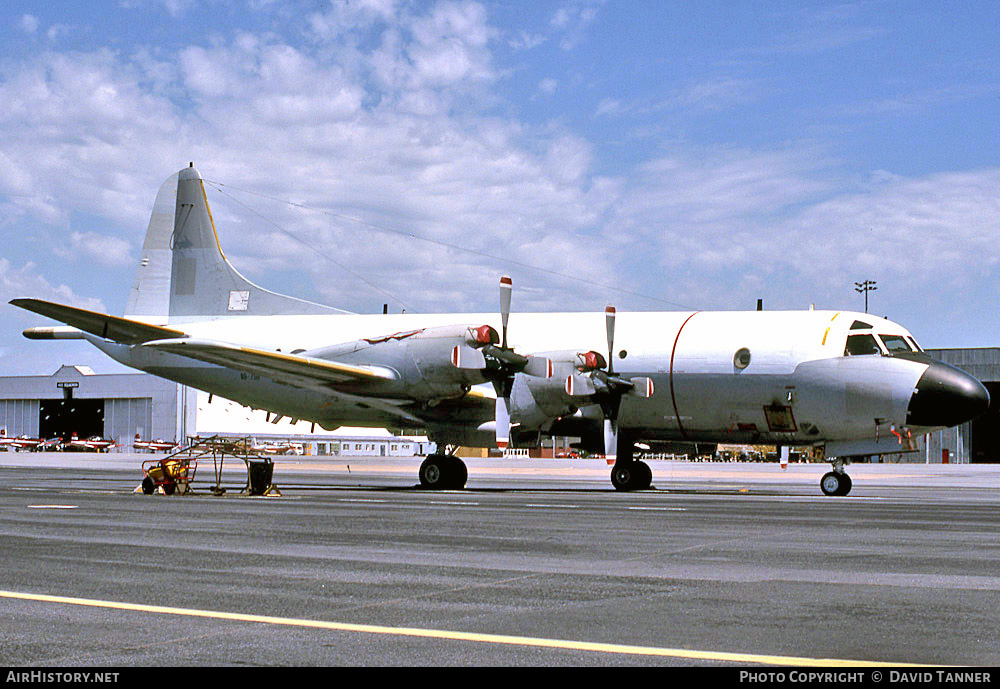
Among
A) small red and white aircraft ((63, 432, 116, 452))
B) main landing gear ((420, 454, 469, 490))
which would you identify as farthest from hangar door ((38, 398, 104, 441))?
main landing gear ((420, 454, 469, 490))

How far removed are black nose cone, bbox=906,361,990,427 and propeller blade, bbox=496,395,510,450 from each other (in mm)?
9942

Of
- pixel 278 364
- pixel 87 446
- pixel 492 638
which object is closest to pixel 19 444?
pixel 87 446

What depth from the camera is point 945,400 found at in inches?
965

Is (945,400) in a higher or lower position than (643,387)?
lower

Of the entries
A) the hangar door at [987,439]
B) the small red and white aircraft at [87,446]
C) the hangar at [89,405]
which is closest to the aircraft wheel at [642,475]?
the hangar door at [987,439]

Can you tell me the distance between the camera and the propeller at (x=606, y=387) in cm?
2684

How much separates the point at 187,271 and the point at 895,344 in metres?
23.0

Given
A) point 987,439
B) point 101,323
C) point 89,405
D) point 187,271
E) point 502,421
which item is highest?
point 187,271

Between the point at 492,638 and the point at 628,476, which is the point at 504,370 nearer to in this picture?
the point at 628,476

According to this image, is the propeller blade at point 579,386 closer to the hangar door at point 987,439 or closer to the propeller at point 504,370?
the propeller at point 504,370

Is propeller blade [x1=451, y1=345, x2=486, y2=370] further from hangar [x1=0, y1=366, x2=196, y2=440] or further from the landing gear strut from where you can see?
hangar [x1=0, y1=366, x2=196, y2=440]

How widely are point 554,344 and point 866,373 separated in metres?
8.63

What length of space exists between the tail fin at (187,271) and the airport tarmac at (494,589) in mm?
17763

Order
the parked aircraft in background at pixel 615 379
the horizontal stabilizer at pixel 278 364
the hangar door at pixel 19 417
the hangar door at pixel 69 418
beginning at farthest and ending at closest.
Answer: the hangar door at pixel 19 417, the hangar door at pixel 69 418, the horizontal stabilizer at pixel 278 364, the parked aircraft in background at pixel 615 379
